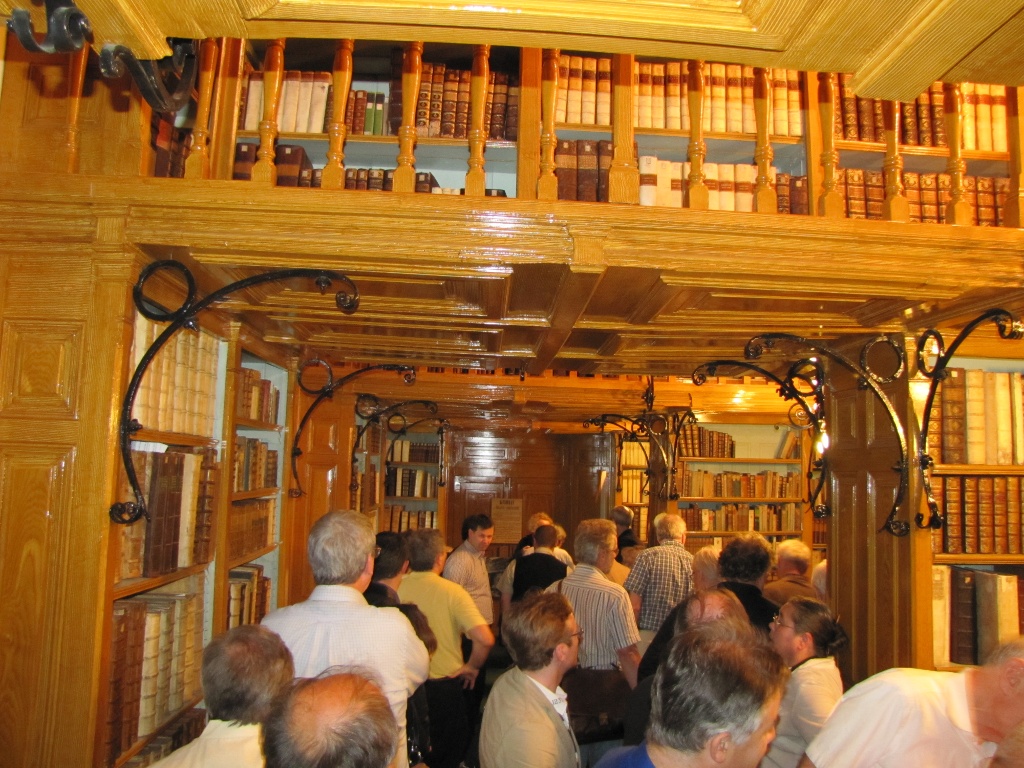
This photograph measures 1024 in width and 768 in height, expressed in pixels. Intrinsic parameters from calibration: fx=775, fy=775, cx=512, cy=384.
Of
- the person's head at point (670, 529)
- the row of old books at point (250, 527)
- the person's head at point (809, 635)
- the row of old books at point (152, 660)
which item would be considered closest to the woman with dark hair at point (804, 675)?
the person's head at point (809, 635)

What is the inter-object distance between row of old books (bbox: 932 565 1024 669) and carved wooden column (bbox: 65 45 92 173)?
12.4 feet

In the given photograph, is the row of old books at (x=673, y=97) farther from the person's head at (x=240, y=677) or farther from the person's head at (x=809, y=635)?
the person's head at (x=240, y=677)

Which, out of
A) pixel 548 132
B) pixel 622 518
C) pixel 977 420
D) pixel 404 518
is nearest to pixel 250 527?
pixel 548 132

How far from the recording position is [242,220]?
96.8 inches

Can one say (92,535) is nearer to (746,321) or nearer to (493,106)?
(493,106)

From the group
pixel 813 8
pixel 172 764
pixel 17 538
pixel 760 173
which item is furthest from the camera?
pixel 760 173

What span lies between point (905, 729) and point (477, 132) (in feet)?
7.07

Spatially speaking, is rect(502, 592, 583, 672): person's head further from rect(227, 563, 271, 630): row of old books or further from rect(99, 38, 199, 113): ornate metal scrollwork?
rect(99, 38, 199, 113): ornate metal scrollwork

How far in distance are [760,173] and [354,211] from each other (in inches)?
56.5

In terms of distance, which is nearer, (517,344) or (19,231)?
(19,231)

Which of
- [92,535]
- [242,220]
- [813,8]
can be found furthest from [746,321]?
[92,535]

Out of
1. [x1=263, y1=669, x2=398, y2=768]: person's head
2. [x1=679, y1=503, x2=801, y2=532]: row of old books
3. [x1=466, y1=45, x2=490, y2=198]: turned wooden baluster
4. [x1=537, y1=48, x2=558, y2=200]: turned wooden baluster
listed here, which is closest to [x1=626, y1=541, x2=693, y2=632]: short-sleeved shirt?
[x1=537, y1=48, x2=558, y2=200]: turned wooden baluster

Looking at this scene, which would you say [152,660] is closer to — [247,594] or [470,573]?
[247,594]

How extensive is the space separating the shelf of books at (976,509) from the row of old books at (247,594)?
10.3 feet
